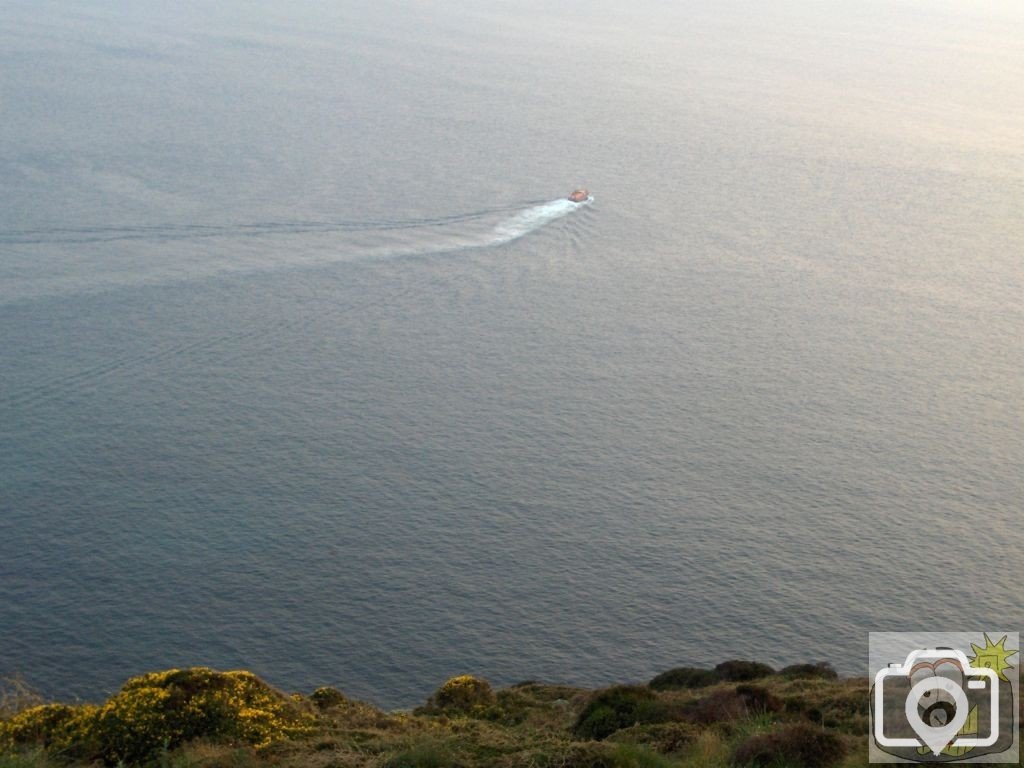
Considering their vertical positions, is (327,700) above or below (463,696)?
above

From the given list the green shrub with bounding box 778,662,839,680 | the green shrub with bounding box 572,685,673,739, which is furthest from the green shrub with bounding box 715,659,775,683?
the green shrub with bounding box 572,685,673,739

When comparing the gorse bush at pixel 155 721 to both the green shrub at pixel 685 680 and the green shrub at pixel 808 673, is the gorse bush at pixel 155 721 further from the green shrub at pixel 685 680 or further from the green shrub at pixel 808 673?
the green shrub at pixel 808 673

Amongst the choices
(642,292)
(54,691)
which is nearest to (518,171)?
(642,292)

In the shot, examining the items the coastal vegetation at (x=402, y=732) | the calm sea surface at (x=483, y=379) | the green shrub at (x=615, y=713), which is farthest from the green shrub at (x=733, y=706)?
the calm sea surface at (x=483, y=379)

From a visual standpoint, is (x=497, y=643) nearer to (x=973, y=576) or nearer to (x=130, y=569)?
(x=130, y=569)

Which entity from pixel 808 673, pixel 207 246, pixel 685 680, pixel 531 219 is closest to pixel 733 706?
pixel 808 673

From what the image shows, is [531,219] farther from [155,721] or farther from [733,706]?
[155,721]
